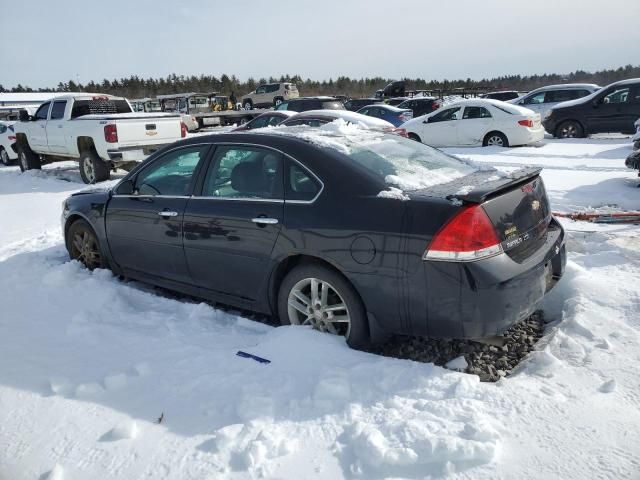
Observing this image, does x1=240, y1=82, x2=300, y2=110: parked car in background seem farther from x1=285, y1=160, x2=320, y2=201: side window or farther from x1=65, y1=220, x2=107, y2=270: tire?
x1=285, y1=160, x2=320, y2=201: side window

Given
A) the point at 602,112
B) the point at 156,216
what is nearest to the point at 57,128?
the point at 156,216

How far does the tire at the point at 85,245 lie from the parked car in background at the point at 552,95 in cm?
1642

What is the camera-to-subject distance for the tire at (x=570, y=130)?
14.9 metres

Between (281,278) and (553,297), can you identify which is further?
(553,297)

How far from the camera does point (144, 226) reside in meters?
4.46

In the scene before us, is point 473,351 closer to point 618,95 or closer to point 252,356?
point 252,356

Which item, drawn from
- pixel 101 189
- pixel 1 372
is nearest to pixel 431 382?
pixel 1 372

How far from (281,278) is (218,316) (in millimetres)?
800

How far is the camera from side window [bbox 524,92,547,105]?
18062 millimetres

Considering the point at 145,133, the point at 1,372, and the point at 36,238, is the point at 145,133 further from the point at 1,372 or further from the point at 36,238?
the point at 1,372

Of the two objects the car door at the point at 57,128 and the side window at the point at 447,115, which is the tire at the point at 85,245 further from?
Result: the side window at the point at 447,115

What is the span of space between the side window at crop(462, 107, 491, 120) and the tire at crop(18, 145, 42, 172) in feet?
39.7

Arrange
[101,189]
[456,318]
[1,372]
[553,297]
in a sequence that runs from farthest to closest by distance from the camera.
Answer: [101,189]
[553,297]
[1,372]
[456,318]

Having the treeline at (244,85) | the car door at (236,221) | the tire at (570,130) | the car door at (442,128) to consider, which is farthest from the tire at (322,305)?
the treeline at (244,85)
